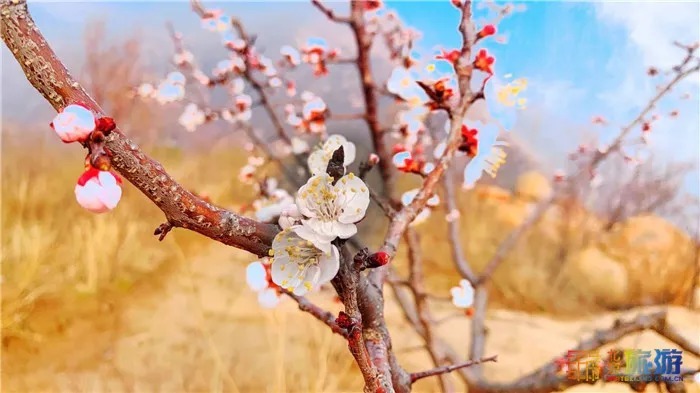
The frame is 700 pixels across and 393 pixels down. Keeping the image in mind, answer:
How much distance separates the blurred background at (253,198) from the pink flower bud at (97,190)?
720mm

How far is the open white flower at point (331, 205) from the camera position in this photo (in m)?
0.29

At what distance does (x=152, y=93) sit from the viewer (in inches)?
50.0

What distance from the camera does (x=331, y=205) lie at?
293 millimetres

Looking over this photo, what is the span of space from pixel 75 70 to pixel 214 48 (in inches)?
14.1

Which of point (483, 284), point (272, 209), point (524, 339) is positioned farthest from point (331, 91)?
point (272, 209)

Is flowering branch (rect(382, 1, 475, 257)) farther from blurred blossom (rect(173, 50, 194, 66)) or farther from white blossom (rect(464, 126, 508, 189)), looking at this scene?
blurred blossom (rect(173, 50, 194, 66))

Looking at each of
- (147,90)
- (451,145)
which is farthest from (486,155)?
(147,90)

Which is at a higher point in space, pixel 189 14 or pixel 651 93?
pixel 189 14

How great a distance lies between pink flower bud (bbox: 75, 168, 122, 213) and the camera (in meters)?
0.25

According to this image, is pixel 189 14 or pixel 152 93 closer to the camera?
pixel 152 93

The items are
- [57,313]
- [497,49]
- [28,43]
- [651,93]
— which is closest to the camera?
[28,43]

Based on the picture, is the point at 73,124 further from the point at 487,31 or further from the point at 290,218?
the point at 487,31

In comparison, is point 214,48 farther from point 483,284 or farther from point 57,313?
point 483,284

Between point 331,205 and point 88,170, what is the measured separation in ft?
0.37
